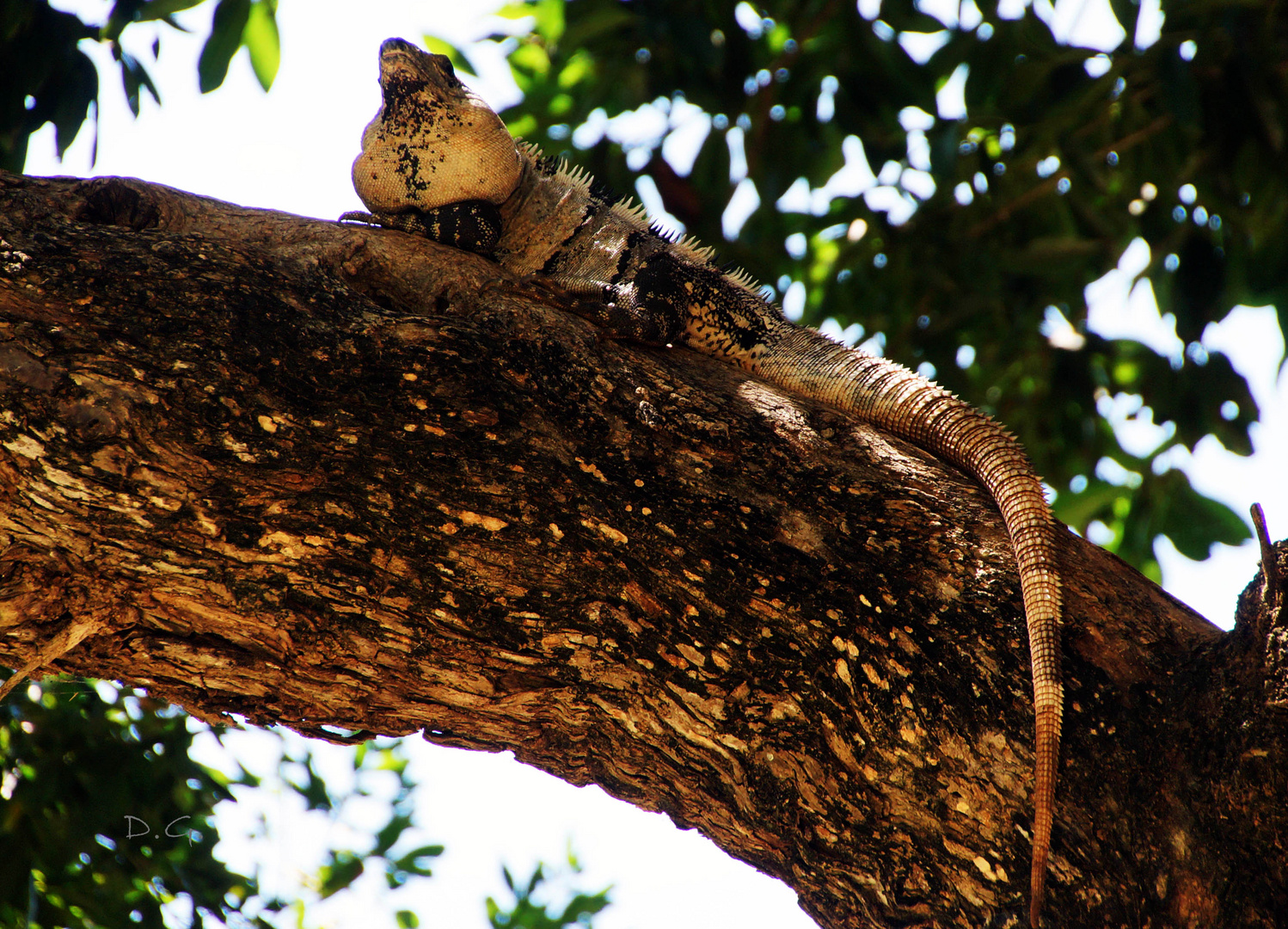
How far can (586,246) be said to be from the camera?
398cm

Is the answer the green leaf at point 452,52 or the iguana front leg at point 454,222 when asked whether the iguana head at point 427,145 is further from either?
the green leaf at point 452,52

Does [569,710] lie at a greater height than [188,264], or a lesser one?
lesser


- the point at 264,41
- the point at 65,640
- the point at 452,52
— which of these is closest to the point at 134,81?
the point at 264,41

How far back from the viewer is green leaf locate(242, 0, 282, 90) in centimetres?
418

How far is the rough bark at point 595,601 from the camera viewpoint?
74.9 inches

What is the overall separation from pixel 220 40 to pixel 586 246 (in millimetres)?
1835

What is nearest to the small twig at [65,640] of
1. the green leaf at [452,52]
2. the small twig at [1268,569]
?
the small twig at [1268,569]

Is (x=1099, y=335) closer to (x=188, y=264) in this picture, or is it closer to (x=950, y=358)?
(x=950, y=358)

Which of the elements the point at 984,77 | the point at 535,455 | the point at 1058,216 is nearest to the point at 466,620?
the point at 535,455

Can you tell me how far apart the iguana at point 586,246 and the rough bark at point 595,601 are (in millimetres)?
766

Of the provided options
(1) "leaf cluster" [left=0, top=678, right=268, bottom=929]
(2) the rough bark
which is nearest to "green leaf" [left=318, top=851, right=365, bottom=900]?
(1) "leaf cluster" [left=0, top=678, right=268, bottom=929]

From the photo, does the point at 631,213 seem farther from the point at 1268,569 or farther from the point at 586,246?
the point at 1268,569

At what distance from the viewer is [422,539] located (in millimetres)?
2096

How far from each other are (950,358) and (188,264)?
520 centimetres
